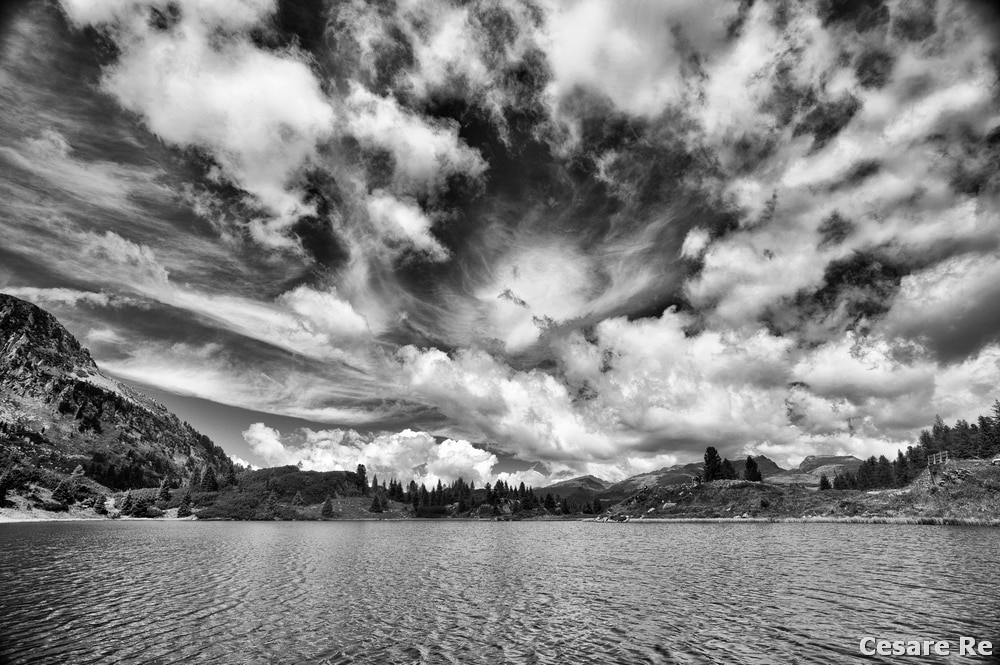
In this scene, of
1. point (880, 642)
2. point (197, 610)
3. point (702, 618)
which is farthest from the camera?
point (197, 610)

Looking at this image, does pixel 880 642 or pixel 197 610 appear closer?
pixel 880 642

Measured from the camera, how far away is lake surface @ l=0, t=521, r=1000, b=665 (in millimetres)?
30359

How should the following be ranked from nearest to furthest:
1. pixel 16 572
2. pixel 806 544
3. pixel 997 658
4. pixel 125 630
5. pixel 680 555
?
pixel 997 658 → pixel 125 630 → pixel 16 572 → pixel 680 555 → pixel 806 544

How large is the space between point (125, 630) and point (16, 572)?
4447cm

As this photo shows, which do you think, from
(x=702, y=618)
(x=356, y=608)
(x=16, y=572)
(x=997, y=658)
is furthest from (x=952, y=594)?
(x=16, y=572)

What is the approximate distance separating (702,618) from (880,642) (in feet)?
39.2

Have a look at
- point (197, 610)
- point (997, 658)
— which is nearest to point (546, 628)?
point (997, 658)

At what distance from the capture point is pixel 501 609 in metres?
43.5

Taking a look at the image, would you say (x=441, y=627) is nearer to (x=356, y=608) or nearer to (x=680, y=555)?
(x=356, y=608)

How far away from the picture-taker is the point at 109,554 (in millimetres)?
86375

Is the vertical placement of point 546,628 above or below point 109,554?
above

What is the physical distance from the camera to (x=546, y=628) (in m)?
36.5

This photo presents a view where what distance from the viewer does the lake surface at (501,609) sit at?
30.4 meters

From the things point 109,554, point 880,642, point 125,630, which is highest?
point 880,642
